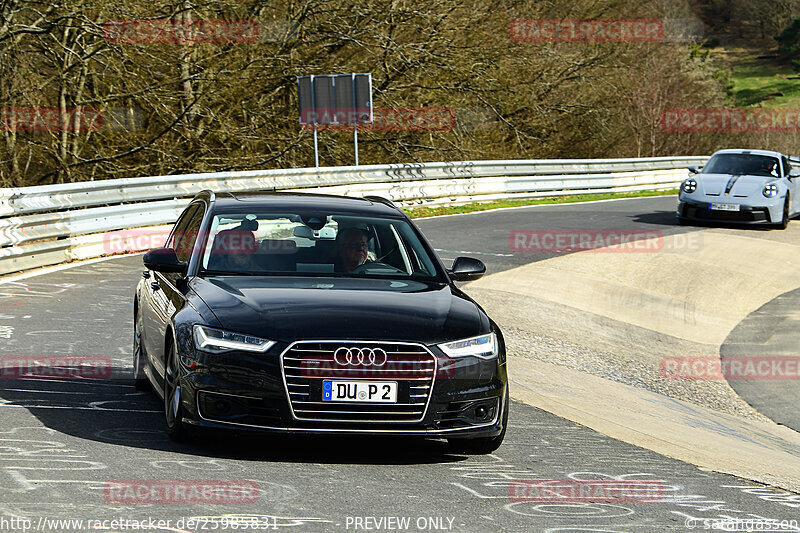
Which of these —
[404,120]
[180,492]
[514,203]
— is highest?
[404,120]

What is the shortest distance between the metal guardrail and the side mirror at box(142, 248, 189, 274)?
786 centimetres

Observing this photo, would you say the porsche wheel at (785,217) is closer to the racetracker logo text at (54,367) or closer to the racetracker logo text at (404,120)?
the racetracker logo text at (404,120)

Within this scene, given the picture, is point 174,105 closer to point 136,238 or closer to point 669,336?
point 136,238

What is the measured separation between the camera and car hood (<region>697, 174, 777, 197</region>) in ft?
76.6

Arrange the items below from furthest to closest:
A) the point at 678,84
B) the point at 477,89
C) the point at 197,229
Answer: the point at 678,84 < the point at 477,89 < the point at 197,229

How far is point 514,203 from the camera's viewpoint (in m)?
28.1

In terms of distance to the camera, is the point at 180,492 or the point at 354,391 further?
the point at 354,391

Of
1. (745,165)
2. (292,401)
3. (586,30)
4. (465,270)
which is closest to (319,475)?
(292,401)

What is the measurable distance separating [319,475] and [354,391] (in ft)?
1.51

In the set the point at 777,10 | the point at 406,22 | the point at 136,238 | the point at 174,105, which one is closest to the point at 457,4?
the point at 406,22

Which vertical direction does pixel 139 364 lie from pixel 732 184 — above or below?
above

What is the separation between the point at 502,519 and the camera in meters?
5.09

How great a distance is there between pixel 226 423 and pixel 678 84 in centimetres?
5039

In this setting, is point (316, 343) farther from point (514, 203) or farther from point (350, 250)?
point (514, 203)
